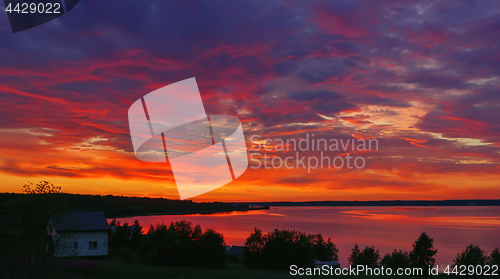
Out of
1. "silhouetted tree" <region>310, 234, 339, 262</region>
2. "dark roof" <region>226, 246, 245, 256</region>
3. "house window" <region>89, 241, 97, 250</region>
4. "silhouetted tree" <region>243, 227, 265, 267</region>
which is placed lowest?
"silhouetted tree" <region>310, 234, 339, 262</region>

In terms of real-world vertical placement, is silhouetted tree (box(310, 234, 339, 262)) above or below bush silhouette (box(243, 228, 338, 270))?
below

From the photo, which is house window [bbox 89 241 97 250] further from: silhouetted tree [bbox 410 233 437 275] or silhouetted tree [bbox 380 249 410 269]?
silhouetted tree [bbox 410 233 437 275]

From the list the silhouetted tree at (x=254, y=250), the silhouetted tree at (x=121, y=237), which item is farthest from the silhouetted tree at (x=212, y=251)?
the silhouetted tree at (x=121, y=237)

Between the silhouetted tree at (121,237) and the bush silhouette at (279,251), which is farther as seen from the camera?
the silhouetted tree at (121,237)

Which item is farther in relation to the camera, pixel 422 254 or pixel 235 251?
pixel 235 251

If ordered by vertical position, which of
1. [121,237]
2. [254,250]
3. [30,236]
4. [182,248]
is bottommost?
[254,250]

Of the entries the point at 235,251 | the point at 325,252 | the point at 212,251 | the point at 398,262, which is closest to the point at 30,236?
the point at 212,251

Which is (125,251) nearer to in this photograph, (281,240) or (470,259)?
(281,240)

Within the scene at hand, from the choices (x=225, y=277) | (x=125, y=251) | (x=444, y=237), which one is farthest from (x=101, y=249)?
(x=444, y=237)

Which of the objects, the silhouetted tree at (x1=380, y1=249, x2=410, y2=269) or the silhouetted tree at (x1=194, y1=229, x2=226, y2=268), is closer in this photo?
the silhouetted tree at (x1=194, y1=229, x2=226, y2=268)

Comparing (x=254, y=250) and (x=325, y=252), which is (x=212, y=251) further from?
(x=325, y=252)

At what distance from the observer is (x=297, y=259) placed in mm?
39594

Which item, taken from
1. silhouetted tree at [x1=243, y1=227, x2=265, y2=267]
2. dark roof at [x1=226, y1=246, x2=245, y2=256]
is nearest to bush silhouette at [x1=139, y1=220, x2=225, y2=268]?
silhouetted tree at [x1=243, y1=227, x2=265, y2=267]

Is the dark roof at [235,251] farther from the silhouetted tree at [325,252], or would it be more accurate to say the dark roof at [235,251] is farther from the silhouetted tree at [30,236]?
the silhouetted tree at [30,236]
